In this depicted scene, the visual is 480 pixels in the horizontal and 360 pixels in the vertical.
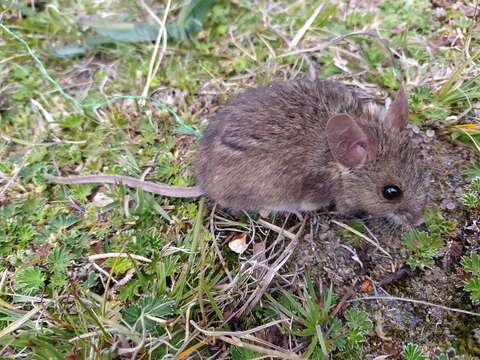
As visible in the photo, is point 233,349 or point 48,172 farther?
point 48,172

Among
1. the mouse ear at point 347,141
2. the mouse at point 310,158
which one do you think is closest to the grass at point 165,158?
the mouse at point 310,158

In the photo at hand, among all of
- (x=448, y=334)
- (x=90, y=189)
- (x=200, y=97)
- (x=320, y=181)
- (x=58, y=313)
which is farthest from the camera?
(x=200, y=97)

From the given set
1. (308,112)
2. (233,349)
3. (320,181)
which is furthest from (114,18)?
(233,349)

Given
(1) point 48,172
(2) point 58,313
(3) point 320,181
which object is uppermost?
(3) point 320,181

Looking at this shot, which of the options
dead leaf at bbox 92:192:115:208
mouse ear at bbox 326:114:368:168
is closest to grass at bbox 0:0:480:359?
dead leaf at bbox 92:192:115:208

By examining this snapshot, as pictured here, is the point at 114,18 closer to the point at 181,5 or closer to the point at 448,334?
the point at 181,5

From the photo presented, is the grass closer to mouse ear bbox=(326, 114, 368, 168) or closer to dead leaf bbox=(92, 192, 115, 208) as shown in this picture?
dead leaf bbox=(92, 192, 115, 208)

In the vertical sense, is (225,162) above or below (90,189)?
above
